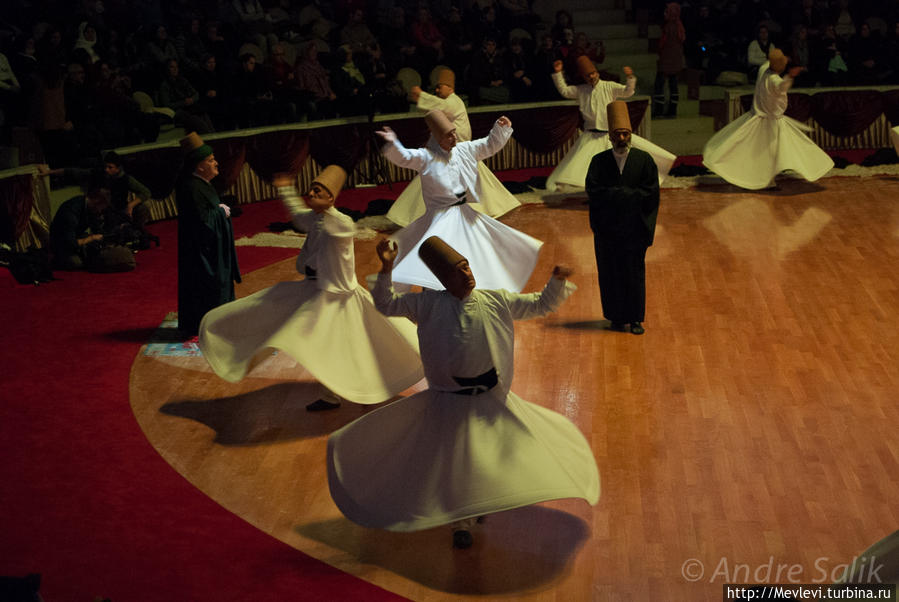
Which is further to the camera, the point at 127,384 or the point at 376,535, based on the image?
the point at 127,384

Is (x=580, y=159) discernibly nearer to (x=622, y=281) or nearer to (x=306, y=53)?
(x=306, y=53)

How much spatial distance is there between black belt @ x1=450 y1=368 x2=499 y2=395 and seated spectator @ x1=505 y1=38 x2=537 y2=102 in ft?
33.1

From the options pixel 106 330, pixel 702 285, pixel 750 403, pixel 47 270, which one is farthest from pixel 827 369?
pixel 47 270

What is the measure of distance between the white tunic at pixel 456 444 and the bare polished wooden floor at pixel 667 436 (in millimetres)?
304

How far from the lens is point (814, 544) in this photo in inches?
186

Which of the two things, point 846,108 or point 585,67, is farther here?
point 846,108

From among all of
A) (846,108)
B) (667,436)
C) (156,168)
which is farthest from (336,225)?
(846,108)

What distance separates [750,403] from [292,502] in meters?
2.75

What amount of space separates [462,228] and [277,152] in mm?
5407

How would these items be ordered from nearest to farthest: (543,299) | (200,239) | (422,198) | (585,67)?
(543,299) < (200,239) < (422,198) < (585,67)

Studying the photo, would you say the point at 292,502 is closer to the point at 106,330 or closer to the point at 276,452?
the point at 276,452

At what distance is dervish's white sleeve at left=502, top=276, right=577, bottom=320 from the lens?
4.65 m

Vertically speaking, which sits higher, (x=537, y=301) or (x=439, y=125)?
(x=439, y=125)

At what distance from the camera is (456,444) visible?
4598mm
